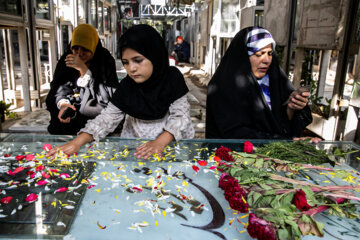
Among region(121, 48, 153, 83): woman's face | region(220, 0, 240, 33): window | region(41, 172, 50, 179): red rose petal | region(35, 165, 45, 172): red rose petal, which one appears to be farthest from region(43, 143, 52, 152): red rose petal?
region(220, 0, 240, 33): window

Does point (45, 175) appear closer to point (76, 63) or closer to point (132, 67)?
point (132, 67)

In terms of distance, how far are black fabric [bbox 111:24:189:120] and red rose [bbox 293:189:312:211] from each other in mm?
1292

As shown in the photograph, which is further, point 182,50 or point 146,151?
point 182,50

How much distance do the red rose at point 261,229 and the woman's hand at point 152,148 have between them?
0.93 meters

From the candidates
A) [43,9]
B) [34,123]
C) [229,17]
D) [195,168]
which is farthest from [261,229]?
[229,17]

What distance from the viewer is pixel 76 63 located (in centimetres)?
292

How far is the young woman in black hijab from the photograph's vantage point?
80.6 inches

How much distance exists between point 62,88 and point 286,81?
84.5 inches

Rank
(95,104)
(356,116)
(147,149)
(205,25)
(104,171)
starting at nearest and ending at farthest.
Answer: (104,171) < (147,149) < (95,104) < (356,116) < (205,25)

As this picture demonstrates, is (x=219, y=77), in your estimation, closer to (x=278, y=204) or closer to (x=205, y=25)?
(x=278, y=204)

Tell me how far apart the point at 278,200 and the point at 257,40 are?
1621 mm

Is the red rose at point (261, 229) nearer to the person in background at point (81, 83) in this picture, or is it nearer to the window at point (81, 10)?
the person in background at point (81, 83)

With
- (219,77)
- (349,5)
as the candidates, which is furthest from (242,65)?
(349,5)

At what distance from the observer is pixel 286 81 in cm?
266
